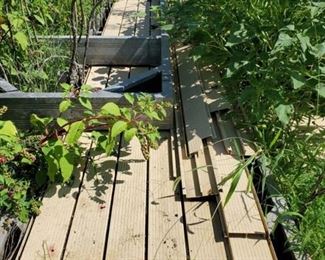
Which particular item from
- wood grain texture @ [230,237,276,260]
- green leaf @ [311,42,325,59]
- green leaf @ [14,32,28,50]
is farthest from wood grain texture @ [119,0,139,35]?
wood grain texture @ [230,237,276,260]

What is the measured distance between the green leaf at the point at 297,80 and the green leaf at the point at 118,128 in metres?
0.85

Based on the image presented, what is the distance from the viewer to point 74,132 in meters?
2.31

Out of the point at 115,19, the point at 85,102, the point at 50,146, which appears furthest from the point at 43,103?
the point at 115,19

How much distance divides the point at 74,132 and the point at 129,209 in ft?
1.58

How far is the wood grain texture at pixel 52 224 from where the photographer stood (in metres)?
2.07

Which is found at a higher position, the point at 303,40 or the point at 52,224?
the point at 303,40

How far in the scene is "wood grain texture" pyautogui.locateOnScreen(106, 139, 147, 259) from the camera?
2076 mm

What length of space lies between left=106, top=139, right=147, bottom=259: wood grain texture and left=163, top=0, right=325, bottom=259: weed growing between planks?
0.55 metres

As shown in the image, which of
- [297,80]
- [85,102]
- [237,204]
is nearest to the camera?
[297,80]

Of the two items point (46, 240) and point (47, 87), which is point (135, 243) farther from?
point (47, 87)

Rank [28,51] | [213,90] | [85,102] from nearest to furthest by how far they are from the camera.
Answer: [85,102], [28,51], [213,90]

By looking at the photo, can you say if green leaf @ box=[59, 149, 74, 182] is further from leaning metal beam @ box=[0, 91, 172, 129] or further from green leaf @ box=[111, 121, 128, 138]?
leaning metal beam @ box=[0, 91, 172, 129]

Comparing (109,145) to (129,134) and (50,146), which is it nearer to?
(129,134)

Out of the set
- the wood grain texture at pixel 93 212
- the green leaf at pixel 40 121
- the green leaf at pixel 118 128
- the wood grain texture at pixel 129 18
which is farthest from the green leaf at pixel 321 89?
the wood grain texture at pixel 129 18
